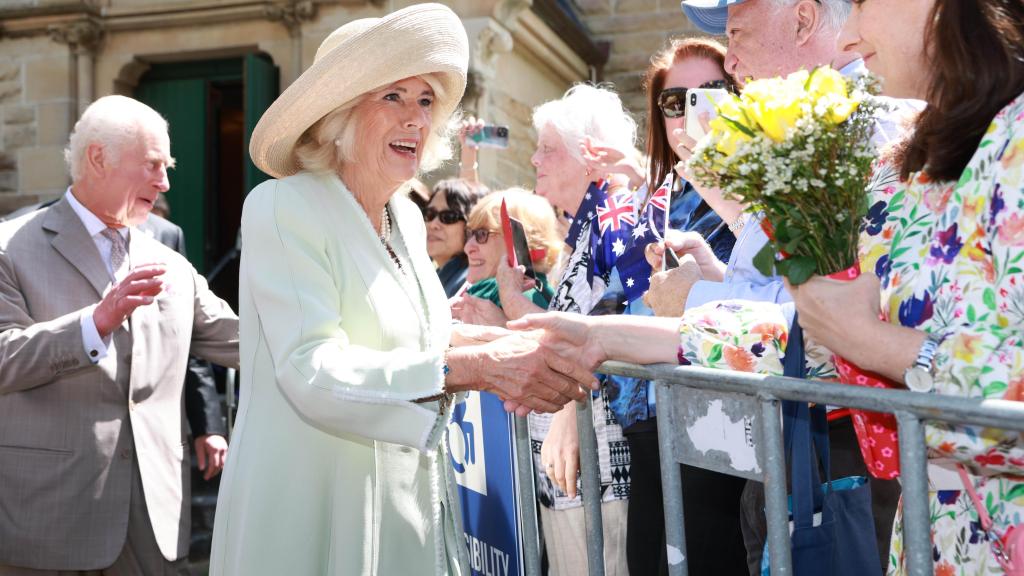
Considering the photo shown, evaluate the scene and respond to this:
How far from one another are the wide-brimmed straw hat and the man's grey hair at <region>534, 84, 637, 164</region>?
1315mm

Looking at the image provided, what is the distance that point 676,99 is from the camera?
323 cm

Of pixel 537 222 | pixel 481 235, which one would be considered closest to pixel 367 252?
pixel 537 222

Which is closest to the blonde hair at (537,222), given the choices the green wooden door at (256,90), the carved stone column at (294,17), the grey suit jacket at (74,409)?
the grey suit jacket at (74,409)

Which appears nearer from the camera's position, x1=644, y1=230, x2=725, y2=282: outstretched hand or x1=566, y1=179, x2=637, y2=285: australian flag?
x1=644, y1=230, x2=725, y2=282: outstretched hand

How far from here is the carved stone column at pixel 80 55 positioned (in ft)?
27.8

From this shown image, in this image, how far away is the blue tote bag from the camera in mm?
1810

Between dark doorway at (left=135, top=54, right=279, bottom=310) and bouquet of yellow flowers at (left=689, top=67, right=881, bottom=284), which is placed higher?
dark doorway at (left=135, top=54, right=279, bottom=310)

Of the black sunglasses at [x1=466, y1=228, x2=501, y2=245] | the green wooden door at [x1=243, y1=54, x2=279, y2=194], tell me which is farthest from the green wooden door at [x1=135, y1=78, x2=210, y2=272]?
the black sunglasses at [x1=466, y1=228, x2=501, y2=245]

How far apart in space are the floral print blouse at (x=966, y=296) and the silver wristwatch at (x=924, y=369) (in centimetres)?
1

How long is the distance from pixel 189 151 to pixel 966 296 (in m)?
8.25

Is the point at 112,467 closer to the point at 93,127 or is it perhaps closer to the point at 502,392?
the point at 93,127

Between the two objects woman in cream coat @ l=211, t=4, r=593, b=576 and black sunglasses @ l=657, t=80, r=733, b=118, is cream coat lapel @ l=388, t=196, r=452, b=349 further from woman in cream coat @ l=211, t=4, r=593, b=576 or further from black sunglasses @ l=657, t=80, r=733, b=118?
black sunglasses @ l=657, t=80, r=733, b=118

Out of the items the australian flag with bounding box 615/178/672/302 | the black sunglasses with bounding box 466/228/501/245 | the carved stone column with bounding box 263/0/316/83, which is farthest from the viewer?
the carved stone column with bounding box 263/0/316/83

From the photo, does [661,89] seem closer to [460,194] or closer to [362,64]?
[362,64]
